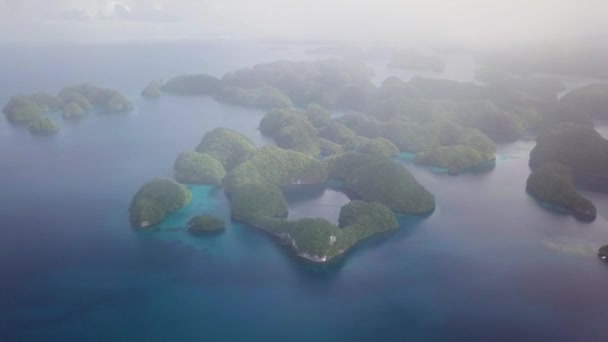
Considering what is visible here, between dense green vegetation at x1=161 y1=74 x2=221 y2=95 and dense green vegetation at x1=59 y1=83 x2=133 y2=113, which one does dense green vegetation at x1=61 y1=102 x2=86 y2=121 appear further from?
dense green vegetation at x1=161 y1=74 x2=221 y2=95

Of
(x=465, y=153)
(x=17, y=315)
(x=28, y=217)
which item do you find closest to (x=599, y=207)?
(x=465, y=153)

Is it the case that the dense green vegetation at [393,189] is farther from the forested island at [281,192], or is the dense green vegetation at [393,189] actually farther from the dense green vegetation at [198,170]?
the dense green vegetation at [198,170]

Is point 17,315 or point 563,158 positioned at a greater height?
point 17,315

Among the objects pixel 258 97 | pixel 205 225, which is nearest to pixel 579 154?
pixel 205 225

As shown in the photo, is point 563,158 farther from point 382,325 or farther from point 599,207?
point 382,325

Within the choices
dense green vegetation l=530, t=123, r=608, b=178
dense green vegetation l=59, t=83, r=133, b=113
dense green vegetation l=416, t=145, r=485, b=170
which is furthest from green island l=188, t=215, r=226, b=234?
dense green vegetation l=59, t=83, r=133, b=113

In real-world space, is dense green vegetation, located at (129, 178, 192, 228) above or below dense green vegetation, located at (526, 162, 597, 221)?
above

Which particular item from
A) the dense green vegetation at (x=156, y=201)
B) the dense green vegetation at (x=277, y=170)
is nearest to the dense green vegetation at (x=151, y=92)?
the dense green vegetation at (x=277, y=170)
